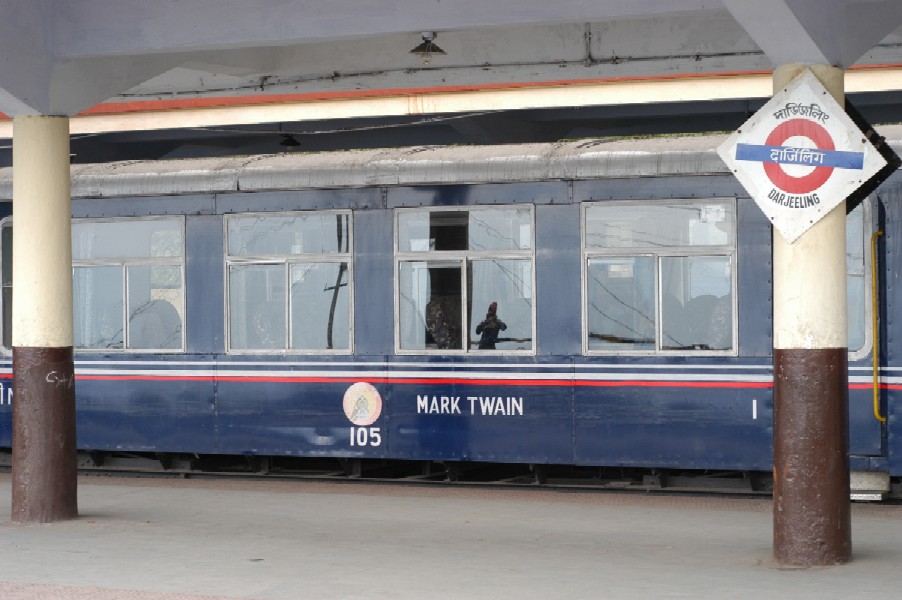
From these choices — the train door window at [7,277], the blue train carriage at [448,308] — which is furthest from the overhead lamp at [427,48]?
the train door window at [7,277]

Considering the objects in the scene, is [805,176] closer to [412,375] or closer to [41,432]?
[412,375]

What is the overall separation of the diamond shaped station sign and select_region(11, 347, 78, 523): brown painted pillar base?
510cm

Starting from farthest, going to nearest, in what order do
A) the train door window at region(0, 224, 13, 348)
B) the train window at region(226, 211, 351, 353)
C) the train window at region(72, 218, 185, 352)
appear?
1. the train door window at region(0, 224, 13, 348)
2. the train window at region(72, 218, 185, 352)
3. the train window at region(226, 211, 351, 353)

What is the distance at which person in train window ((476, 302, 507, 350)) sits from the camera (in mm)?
12500

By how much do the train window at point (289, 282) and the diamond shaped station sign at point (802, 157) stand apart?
481 centimetres

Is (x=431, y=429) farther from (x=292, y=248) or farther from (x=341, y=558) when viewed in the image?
(x=341, y=558)

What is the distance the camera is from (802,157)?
29.1 ft

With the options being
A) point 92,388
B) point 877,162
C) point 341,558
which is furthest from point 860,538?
point 92,388

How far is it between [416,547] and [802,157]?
11.4ft

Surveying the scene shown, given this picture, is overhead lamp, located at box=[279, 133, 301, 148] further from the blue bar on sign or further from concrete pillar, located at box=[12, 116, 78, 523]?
the blue bar on sign

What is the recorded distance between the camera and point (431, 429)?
1263cm

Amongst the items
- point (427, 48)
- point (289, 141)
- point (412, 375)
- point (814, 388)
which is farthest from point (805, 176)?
point (289, 141)

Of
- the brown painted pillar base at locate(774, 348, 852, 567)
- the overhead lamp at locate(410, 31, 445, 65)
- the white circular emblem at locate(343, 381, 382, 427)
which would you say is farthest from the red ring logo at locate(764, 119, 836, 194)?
the white circular emblem at locate(343, 381, 382, 427)

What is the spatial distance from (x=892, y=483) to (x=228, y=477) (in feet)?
19.0
